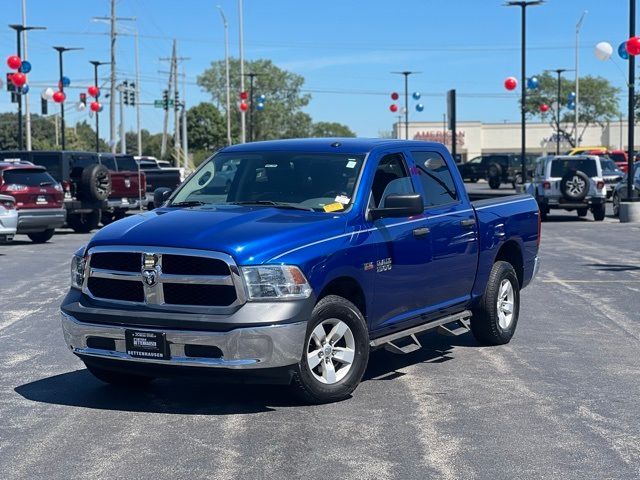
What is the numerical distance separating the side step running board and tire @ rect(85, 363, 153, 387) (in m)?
1.82

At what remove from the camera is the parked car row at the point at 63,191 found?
2312 cm

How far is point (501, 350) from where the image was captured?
984 cm

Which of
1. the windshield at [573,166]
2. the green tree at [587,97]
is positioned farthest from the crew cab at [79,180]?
the green tree at [587,97]

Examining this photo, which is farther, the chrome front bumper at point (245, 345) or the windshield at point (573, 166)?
the windshield at point (573, 166)

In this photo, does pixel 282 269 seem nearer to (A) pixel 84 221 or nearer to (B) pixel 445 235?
(B) pixel 445 235

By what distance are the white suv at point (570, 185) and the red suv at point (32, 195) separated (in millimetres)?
13354

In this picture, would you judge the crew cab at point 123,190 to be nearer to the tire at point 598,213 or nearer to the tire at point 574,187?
the tire at point 574,187

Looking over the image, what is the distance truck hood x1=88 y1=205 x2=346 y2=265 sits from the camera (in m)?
7.01

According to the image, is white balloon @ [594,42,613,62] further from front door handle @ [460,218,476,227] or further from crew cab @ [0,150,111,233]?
front door handle @ [460,218,476,227]

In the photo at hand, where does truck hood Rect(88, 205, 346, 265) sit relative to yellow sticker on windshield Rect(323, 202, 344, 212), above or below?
below

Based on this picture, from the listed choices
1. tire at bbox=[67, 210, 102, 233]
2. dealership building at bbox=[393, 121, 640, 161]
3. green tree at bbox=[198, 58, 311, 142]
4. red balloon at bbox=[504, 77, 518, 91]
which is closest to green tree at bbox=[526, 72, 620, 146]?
dealership building at bbox=[393, 121, 640, 161]

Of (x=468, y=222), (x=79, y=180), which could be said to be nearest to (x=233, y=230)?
(x=468, y=222)

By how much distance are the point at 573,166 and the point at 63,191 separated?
1433 cm

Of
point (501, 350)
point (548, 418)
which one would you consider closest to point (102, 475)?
point (548, 418)
